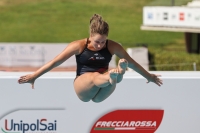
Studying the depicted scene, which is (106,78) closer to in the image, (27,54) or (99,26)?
(99,26)

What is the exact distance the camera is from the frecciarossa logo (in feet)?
20.5

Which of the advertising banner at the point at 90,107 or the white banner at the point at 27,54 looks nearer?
the advertising banner at the point at 90,107

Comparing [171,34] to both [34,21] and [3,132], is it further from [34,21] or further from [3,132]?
[3,132]

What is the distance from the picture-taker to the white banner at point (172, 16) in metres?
23.7

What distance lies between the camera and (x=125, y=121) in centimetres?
626

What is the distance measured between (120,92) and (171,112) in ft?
2.36

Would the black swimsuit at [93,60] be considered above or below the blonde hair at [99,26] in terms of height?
below

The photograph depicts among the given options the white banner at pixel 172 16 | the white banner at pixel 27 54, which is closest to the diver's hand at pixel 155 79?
the white banner at pixel 27 54

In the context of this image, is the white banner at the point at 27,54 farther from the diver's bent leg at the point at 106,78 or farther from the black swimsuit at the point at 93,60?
the diver's bent leg at the point at 106,78

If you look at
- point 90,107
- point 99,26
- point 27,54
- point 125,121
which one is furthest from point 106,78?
point 27,54

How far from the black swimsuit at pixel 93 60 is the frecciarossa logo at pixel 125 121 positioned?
1067 millimetres

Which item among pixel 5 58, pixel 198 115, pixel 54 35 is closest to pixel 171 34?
pixel 54 35

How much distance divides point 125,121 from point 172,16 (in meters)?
18.8

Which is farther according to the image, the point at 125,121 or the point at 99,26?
the point at 125,121
